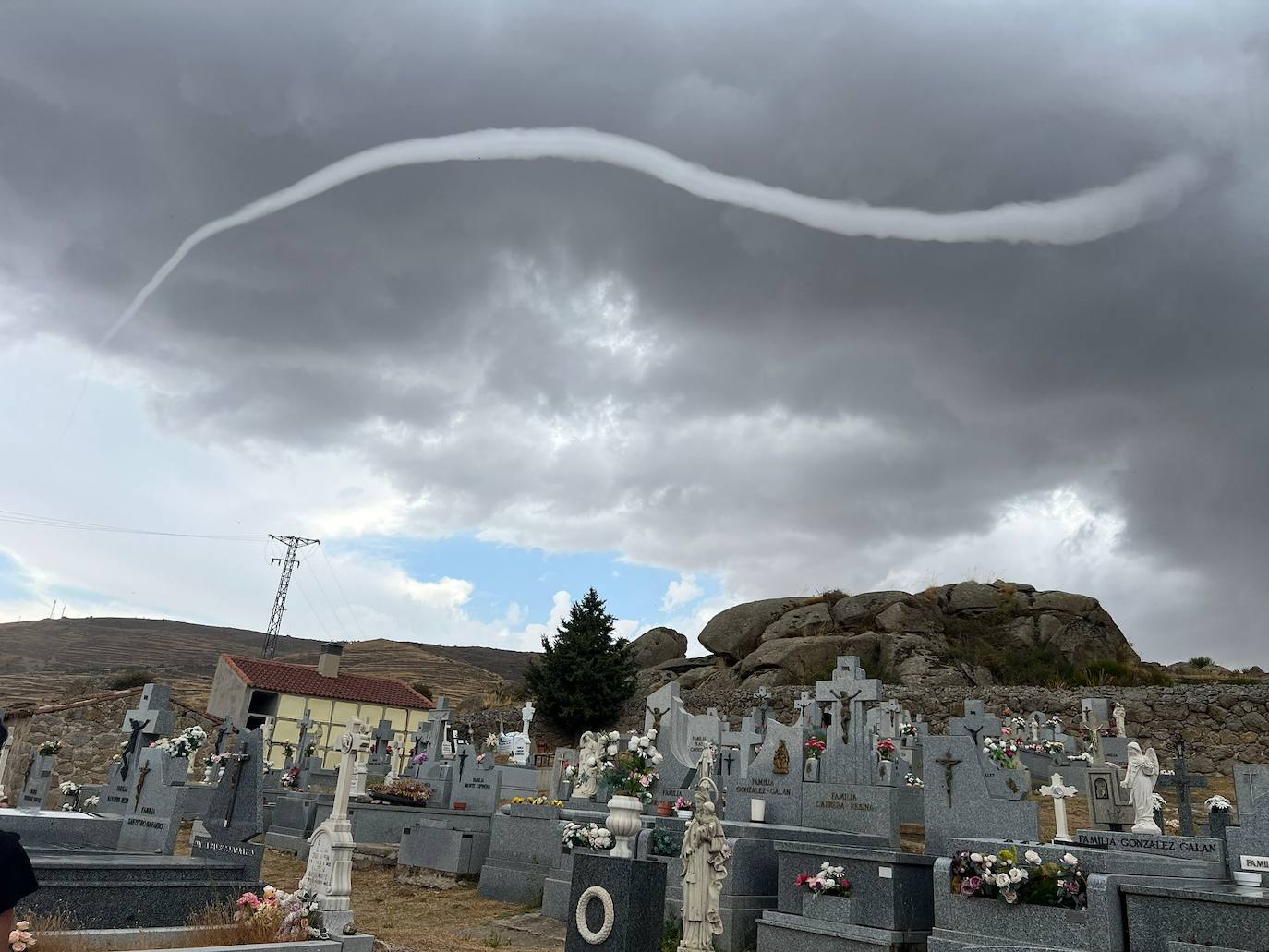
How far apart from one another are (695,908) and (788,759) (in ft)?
16.5

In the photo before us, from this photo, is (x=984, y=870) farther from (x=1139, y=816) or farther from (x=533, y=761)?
(x=533, y=761)

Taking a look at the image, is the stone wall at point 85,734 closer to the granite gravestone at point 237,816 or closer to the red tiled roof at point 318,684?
the red tiled roof at point 318,684

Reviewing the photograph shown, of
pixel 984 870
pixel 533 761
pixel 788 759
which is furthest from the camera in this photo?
pixel 533 761

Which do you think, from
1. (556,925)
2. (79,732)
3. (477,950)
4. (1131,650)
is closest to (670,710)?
(556,925)

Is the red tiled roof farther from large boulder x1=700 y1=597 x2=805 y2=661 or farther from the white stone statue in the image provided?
the white stone statue

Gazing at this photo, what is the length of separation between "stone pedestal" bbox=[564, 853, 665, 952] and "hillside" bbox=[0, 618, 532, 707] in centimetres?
6324

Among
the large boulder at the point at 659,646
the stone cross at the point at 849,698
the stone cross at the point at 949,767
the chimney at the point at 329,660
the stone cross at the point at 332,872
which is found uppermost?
the large boulder at the point at 659,646

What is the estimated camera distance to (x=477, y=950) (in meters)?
9.70

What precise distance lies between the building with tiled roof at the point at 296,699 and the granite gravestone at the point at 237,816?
25482mm

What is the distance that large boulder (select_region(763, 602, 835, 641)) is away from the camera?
3844 cm

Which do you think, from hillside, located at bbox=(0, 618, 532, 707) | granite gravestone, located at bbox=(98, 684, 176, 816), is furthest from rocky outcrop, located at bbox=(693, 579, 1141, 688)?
hillside, located at bbox=(0, 618, 532, 707)

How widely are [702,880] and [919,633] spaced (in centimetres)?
2986

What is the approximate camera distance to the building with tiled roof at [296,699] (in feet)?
121

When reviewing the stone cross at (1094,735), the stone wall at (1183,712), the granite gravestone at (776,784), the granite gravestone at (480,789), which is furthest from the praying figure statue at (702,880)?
the stone wall at (1183,712)
